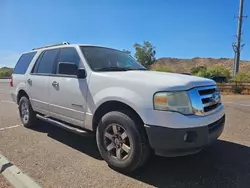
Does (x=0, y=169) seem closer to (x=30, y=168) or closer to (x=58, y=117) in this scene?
(x=30, y=168)

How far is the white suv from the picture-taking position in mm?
2941

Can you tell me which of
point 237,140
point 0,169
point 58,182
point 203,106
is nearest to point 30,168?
point 0,169

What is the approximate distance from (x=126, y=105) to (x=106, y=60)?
1.36 meters

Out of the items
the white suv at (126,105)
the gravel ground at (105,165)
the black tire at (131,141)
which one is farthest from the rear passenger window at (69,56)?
the gravel ground at (105,165)

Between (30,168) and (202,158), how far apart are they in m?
2.73

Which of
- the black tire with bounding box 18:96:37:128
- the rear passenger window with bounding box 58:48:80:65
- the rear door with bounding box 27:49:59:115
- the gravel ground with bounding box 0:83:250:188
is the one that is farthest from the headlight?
the black tire with bounding box 18:96:37:128

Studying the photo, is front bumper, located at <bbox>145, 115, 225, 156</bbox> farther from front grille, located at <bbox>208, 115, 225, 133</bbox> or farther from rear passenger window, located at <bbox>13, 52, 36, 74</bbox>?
rear passenger window, located at <bbox>13, 52, 36, 74</bbox>

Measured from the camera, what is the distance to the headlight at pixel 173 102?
9.60 ft

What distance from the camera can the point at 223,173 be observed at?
3328 millimetres

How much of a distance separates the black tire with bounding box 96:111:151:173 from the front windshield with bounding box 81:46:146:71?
102 cm

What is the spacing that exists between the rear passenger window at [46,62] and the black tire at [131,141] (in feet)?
6.76

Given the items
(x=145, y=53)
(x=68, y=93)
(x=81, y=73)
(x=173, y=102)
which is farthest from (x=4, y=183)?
(x=145, y=53)

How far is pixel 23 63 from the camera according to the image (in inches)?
239

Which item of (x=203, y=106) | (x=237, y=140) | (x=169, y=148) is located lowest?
(x=237, y=140)
